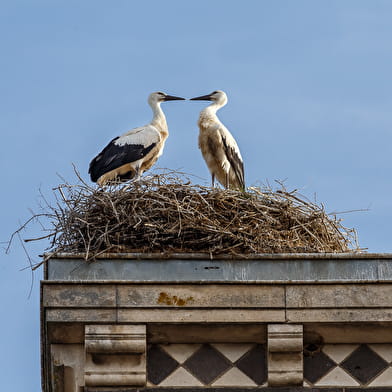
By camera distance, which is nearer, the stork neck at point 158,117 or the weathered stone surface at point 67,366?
the weathered stone surface at point 67,366

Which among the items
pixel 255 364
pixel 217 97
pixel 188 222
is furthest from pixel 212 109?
pixel 255 364

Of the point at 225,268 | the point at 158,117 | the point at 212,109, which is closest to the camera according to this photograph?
the point at 225,268

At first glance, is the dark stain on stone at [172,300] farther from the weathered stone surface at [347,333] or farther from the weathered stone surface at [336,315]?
the weathered stone surface at [347,333]

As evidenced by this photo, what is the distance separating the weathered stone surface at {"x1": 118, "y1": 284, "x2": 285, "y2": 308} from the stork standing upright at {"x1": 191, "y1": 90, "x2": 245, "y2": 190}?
7464mm

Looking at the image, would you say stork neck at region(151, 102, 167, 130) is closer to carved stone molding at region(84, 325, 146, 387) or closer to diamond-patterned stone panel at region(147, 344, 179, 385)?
diamond-patterned stone panel at region(147, 344, 179, 385)

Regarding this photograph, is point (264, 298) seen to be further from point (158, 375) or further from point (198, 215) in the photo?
point (198, 215)

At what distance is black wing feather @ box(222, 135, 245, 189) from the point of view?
16.9 meters

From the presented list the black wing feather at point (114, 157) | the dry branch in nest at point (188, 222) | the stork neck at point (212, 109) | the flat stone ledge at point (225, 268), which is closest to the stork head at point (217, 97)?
the stork neck at point (212, 109)

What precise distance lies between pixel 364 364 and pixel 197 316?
4.41 ft

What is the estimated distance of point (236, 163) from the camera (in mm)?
17094

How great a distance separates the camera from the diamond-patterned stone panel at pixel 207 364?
9.20 metres

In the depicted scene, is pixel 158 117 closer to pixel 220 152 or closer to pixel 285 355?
pixel 220 152

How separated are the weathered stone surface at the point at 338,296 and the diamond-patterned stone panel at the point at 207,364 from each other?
26.9 inches

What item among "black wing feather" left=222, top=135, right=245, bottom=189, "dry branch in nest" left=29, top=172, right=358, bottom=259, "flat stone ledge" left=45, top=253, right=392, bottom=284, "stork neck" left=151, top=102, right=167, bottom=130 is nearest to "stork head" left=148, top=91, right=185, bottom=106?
"stork neck" left=151, top=102, right=167, bottom=130
